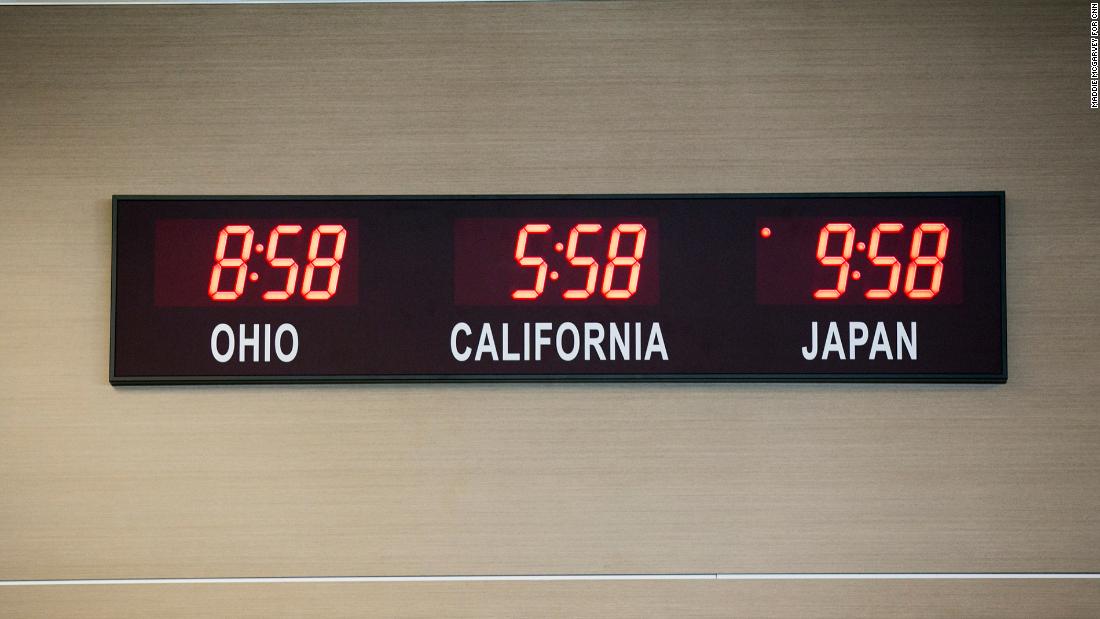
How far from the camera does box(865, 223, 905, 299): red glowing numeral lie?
161 cm

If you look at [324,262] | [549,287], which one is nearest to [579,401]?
[549,287]

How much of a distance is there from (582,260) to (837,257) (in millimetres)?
548

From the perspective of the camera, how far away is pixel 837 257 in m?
1.62

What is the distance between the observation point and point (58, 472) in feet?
5.42

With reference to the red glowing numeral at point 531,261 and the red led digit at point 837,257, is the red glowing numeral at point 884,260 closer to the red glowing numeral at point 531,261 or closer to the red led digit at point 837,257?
the red led digit at point 837,257

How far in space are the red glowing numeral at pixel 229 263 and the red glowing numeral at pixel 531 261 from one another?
582 millimetres

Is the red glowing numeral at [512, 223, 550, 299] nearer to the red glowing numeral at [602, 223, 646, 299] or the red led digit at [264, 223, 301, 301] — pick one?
the red glowing numeral at [602, 223, 646, 299]

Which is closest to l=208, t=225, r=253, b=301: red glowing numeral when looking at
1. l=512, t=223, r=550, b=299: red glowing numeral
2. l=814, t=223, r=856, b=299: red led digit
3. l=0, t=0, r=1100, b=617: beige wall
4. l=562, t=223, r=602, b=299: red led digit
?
l=0, t=0, r=1100, b=617: beige wall

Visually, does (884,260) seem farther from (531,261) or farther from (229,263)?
(229,263)

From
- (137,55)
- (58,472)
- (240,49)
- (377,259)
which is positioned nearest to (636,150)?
(377,259)

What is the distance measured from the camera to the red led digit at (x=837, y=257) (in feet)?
5.31

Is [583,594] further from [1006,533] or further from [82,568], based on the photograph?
[82,568]

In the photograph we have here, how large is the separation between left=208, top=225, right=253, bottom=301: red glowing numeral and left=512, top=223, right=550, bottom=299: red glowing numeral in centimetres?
58

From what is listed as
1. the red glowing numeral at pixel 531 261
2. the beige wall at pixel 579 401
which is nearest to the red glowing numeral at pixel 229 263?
the beige wall at pixel 579 401
